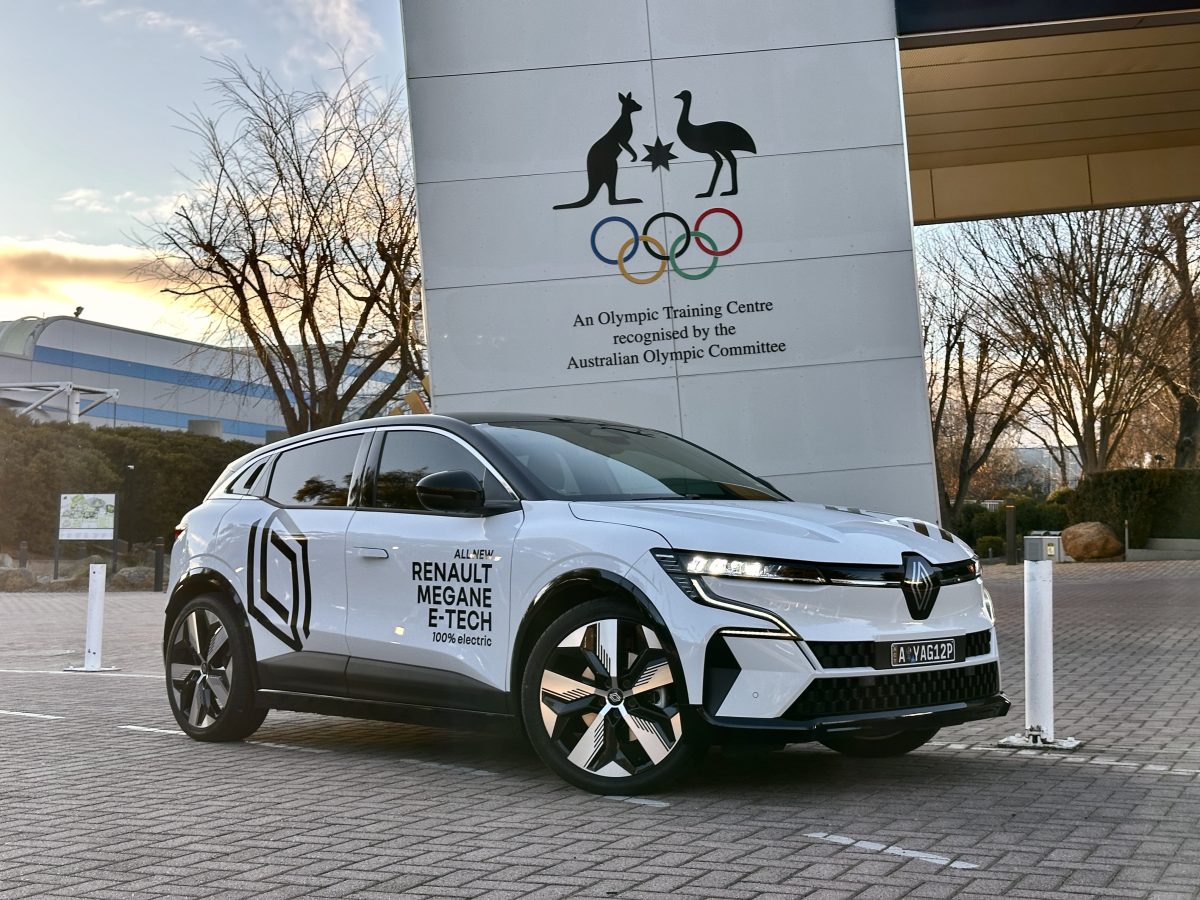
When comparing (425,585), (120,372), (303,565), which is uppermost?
(120,372)

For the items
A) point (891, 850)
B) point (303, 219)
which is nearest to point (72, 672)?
point (891, 850)

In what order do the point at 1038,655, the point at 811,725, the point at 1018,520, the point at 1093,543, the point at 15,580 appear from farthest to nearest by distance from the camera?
the point at 1018,520, the point at 15,580, the point at 1093,543, the point at 1038,655, the point at 811,725

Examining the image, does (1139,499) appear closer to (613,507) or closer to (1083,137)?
(1083,137)

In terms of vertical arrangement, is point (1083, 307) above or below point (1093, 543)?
above

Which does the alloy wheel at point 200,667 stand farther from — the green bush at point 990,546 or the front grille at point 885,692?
the green bush at point 990,546

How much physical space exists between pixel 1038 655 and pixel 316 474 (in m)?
3.75

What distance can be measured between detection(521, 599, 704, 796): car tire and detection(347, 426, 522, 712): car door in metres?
0.30

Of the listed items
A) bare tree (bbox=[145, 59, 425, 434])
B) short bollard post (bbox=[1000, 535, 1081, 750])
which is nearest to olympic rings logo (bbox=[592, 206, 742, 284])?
short bollard post (bbox=[1000, 535, 1081, 750])

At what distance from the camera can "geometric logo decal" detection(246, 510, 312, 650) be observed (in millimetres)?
7266

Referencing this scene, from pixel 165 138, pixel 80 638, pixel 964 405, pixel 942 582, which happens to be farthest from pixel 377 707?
pixel 964 405

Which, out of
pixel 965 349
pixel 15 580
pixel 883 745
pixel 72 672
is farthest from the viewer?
pixel 965 349

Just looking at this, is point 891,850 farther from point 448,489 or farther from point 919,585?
point 448,489

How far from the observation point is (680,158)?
472 inches

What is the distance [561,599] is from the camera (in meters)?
6.18
